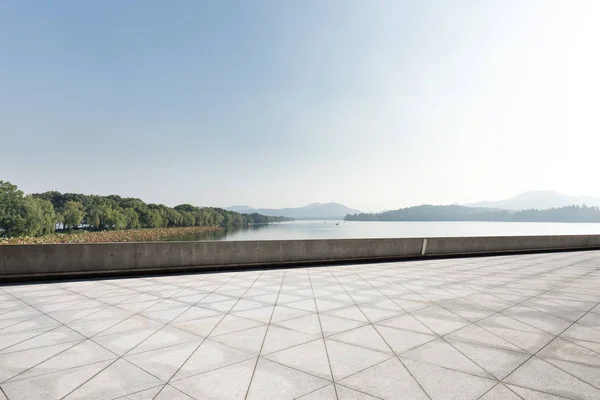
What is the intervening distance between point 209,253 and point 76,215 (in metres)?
102

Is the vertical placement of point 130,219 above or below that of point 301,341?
above

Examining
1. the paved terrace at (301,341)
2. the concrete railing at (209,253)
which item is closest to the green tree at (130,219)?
the concrete railing at (209,253)

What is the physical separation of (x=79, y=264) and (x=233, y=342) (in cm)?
806

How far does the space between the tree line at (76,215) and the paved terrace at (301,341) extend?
76.5 metres

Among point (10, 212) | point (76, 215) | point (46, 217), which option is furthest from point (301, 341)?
point (76, 215)

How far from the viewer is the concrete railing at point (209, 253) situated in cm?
862

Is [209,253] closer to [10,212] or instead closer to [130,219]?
[10,212]

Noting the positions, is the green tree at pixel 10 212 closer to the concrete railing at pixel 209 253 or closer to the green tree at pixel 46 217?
the green tree at pixel 46 217

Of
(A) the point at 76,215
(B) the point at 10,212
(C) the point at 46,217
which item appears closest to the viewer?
(B) the point at 10,212

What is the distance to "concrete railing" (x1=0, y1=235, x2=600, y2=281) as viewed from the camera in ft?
28.3

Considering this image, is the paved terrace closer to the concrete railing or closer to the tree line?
the concrete railing

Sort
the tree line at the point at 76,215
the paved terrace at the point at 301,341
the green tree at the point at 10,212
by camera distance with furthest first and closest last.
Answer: the tree line at the point at 76,215, the green tree at the point at 10,212, the paved terrace at the point at 301,341

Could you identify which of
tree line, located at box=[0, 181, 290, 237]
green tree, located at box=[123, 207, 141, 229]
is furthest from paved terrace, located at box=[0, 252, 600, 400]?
green tree, located at box=[123, 207, 141, 229]

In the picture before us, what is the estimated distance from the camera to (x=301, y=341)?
430 cm
